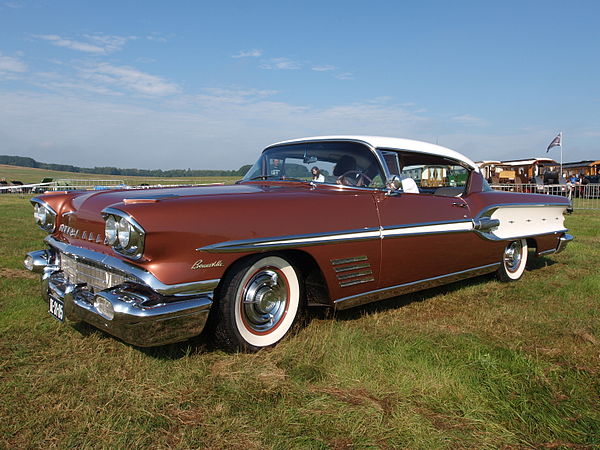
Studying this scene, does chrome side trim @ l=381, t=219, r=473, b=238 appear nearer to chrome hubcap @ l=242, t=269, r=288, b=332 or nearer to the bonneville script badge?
chrome hubcap @ l=242, t=269, r=288, b=332

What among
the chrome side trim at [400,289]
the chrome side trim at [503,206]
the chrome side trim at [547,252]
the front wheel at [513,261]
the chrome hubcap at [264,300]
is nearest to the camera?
the chrome hubcap at [264,300]

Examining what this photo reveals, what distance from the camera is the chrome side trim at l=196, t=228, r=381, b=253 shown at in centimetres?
256

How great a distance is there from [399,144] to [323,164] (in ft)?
2.19

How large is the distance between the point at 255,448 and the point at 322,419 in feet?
1.13

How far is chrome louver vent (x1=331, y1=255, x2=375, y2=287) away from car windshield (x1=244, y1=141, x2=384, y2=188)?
69cm

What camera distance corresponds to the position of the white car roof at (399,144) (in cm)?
379

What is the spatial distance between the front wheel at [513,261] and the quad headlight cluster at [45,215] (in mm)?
4118

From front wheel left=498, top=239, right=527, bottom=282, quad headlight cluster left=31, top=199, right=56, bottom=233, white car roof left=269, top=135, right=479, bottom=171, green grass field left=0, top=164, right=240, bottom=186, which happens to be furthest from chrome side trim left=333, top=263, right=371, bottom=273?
green grass field left=0, top=164, right=240, bottom=186

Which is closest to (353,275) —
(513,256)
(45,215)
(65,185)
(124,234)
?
(124,234)

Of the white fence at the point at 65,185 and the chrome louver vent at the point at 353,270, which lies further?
the white fence at the point at 65,185

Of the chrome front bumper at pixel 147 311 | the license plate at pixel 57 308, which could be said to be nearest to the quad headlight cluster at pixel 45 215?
the license plate at pixel 57 308

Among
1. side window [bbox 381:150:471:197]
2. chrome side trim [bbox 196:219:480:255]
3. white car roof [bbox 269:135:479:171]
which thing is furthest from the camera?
side window [bbox 381:150:471:197]

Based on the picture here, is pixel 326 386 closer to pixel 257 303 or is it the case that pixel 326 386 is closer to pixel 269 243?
pixel 257 303

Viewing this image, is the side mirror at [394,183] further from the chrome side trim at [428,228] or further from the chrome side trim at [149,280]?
the chrome side trim at [149,280]
